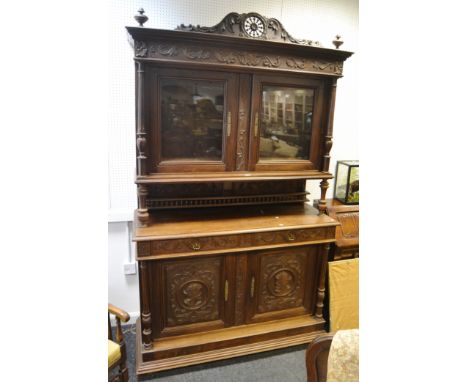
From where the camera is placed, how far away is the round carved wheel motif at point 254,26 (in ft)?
4.98

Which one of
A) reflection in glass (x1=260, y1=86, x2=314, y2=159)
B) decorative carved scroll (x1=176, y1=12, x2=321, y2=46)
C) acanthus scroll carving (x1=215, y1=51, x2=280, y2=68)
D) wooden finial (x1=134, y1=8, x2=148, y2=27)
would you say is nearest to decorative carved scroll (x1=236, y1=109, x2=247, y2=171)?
A: reflection in glass (x1=260, y1=86, x2=314, y2=159)

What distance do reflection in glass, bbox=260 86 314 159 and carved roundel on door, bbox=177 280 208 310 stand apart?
821 millimetres

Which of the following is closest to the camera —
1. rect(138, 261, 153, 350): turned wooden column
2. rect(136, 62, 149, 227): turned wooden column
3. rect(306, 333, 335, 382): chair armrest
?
rect(306, 333, 335, 382): chair armrest

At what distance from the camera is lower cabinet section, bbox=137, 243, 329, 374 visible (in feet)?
5.29

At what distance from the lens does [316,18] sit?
6.58 feet

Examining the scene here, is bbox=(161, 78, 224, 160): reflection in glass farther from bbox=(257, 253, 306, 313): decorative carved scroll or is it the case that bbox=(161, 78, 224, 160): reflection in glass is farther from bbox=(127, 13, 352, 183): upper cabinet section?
bbox=(257, 253, 306, 313): decorative carved scroll

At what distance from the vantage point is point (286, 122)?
175 cm
